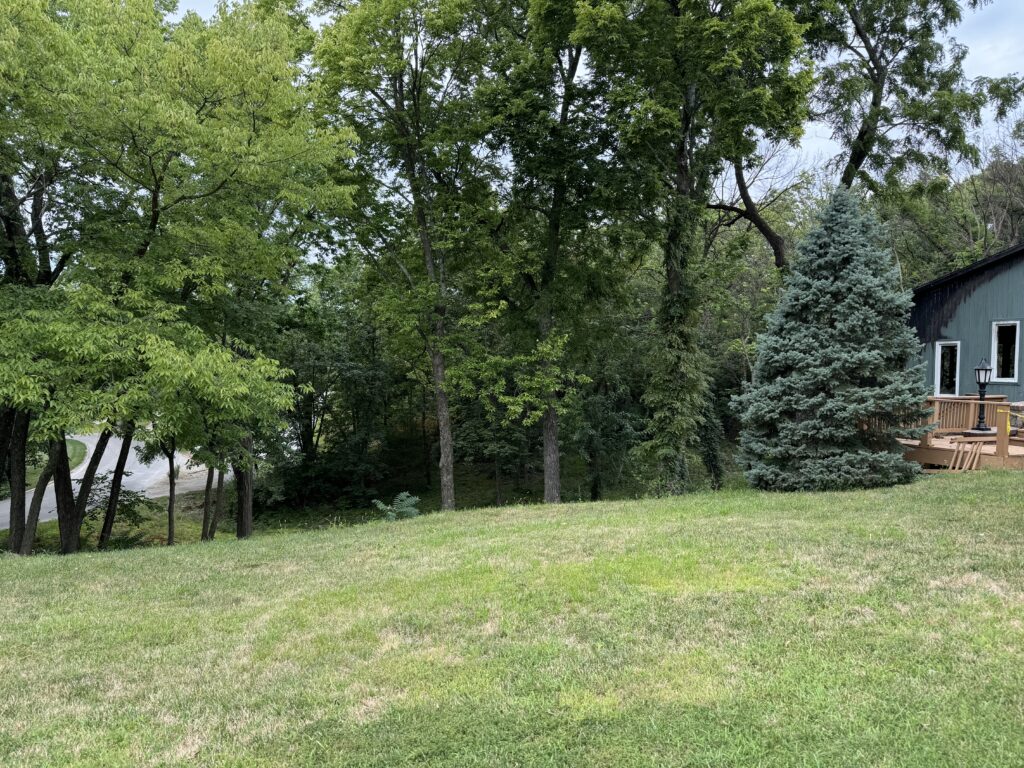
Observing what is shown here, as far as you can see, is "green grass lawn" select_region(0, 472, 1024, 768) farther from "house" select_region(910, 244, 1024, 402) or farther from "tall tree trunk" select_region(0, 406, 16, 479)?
"house" select_region(910, 244, 1024, 402)

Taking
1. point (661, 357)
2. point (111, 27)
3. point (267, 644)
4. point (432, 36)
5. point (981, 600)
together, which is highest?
point (432, 36)

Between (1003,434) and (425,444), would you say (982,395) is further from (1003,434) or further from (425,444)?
(425,444)

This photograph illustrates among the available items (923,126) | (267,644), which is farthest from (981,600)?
(923,126)

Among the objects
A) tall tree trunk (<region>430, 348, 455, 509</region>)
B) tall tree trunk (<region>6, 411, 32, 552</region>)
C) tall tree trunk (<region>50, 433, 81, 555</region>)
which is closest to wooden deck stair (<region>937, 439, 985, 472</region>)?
tall tree trunk (<region>430, 348, 455, 509</region>)

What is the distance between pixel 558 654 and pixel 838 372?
7.53 metres

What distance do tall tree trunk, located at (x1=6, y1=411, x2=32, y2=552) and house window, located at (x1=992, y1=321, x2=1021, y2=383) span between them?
20.2m

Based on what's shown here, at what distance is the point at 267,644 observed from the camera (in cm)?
447

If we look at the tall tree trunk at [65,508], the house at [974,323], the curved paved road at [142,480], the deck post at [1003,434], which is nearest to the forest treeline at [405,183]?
the tall tree trunk at [65,508]

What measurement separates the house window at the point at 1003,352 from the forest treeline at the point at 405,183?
14.2ft

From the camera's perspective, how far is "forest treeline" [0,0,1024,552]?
352 inches

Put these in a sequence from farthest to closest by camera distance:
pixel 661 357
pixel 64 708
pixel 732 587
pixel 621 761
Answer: pixel 661 357 < pixel 732 587 < pixel 64 708 < pixel 621 761

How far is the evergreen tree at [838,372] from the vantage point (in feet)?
31.3

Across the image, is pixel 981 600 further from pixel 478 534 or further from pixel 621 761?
pixel 478 534

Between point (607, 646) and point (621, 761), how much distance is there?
124 centimetres
